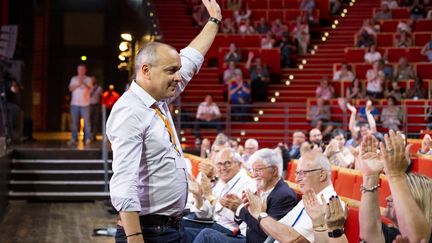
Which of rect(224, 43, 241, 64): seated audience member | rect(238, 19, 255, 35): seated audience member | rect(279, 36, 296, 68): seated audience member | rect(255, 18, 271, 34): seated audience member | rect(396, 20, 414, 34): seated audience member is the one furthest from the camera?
rect(255, 18, 271, 34): seated audience member

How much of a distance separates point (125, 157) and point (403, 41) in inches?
592

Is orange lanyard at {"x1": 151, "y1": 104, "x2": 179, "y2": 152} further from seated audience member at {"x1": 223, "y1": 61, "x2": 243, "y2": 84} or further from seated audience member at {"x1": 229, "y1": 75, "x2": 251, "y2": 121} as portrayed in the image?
seated audience member at {"x1": 223, "y1": 61, "x2": 243, "y2": 84}

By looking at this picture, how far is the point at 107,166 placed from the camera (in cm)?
1312

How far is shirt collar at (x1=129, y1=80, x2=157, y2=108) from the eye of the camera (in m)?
3.31

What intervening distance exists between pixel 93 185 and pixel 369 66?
6.41 meters

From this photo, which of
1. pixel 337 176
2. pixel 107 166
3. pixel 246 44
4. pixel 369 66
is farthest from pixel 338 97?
pixel 337 176

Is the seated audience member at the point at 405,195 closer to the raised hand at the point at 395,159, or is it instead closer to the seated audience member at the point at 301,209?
the raised hand at the point at 395,159

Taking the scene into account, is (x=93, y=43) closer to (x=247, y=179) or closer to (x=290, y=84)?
(x=290, y=84)

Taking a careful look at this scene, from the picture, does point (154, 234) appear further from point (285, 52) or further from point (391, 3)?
point (391, 3)

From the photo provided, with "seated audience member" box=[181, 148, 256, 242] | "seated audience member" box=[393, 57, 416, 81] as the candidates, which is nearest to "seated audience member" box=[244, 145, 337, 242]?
"seated audience member" box=[181, 148, 256, 242]

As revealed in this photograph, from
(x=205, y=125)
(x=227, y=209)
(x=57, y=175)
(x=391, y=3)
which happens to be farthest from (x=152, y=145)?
(x=391, y=3)

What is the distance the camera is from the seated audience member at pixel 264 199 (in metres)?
4.89

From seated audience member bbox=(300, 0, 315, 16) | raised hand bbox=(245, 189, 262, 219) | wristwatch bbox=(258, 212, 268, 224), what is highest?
seated audience member bbox=(300, 0, 315, 16)

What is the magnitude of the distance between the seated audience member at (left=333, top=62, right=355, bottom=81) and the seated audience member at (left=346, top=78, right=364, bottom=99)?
0.37m
